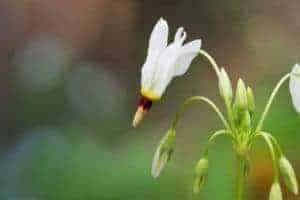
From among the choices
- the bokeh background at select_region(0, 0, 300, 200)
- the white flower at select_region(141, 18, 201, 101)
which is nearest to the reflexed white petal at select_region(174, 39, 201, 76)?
the white flower at select_region(141, 18, 201, 101)

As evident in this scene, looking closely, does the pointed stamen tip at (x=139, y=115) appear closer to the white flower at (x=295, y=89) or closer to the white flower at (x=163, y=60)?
the white flower at (x=163, y=60)

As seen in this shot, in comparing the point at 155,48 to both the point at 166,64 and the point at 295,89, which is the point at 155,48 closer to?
the point at 166,64

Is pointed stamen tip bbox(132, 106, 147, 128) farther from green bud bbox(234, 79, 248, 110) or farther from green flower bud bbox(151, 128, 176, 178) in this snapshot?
green bud bbox(234, 79, 248, 110)

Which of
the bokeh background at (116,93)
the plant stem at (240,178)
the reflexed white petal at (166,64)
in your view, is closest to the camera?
the plant stem at (240,178)

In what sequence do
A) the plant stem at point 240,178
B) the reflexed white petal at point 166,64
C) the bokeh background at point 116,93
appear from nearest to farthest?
the plant stem at point 240,178 → the reflexed white petal at point 166,64 → the bokeh background at point 116,93

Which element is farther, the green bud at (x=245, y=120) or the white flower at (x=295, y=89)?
the white flower at (x=295, y=89)

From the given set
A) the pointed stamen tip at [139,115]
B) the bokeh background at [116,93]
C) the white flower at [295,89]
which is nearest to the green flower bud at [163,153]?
the pointed stamen tip at [139,115]

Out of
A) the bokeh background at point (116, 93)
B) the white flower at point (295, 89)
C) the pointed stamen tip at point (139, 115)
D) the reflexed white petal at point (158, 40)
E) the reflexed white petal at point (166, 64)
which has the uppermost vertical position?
the reflexed white petal at point (158, 40)
